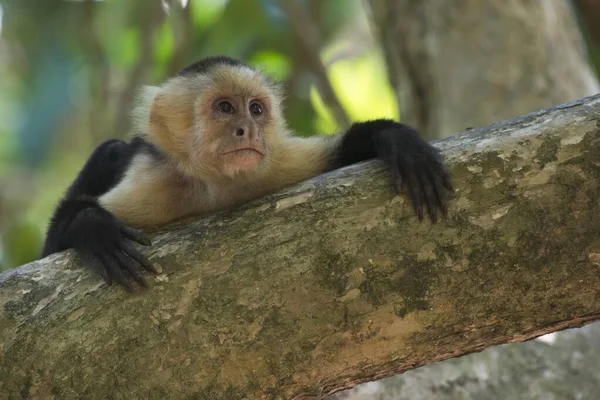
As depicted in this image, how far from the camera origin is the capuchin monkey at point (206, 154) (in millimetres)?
2355

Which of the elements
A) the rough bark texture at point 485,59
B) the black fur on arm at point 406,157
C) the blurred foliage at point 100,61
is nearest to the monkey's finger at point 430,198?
the black fur on arm at point 406,157

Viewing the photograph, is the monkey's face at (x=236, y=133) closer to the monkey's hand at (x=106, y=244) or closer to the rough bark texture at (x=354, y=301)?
the monkey's hand at (x=106, y=244)

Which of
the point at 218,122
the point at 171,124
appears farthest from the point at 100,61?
the point at 218,122

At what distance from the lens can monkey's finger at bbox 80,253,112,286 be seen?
2033mm

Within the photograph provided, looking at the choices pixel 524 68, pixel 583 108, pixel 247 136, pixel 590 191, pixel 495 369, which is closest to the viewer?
pixel 590 191

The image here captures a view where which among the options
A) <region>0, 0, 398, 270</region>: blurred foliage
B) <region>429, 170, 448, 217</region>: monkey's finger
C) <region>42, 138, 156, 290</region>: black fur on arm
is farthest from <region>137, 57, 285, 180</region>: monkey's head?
<region>0, 0, 398, 270</region>: blurred foliage

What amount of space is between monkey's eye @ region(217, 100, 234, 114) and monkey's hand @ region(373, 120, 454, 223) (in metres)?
0.65

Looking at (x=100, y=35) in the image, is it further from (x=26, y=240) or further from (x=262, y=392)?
(x=262, y=392)

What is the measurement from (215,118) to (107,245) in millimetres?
750

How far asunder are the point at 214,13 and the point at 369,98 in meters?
1.84

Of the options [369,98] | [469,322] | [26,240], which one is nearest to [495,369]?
[469,322]

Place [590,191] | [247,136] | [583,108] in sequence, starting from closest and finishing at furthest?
[590,191] → [583,108] → [247,136]

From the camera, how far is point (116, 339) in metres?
1.87

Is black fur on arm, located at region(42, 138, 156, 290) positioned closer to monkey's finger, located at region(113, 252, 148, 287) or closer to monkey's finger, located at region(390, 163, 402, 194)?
monkey's finger, located at region(113, 252, 148, 287)
